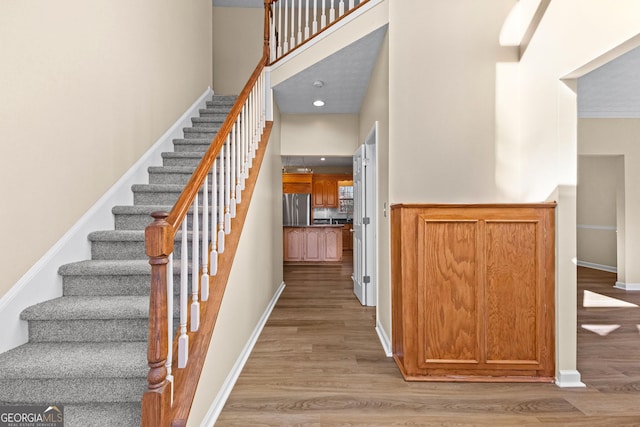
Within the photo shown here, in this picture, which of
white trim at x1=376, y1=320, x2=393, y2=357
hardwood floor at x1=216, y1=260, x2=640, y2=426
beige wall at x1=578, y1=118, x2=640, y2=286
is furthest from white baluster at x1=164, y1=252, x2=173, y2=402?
beige wall at x1=578, y1=118, x2=640, y2=286

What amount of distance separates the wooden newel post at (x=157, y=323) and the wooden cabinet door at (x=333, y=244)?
253 inches

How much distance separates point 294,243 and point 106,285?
5.74 metres

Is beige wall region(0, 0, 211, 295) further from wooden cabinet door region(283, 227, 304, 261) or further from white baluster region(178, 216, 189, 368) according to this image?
wooden cabinet door region(283, 227, 304, 261)

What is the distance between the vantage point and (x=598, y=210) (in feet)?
21.5

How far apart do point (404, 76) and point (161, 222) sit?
2.37 m

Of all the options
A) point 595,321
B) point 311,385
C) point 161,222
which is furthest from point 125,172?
point 595,321

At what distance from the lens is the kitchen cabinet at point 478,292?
7.58 ft

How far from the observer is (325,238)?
7734 millimetres

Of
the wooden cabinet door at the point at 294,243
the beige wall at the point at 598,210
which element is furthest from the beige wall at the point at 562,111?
the wooden cabinet door at the point at 294,243

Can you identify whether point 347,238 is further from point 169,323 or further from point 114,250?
point 169,323

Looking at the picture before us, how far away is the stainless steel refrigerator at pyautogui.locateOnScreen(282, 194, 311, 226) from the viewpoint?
8.57 metres

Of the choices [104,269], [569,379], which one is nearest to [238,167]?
[104,269]

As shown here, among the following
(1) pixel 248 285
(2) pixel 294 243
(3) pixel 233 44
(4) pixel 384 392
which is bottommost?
(4) pixel 384 392

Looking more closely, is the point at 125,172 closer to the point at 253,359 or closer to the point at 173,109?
the point at 173,109
